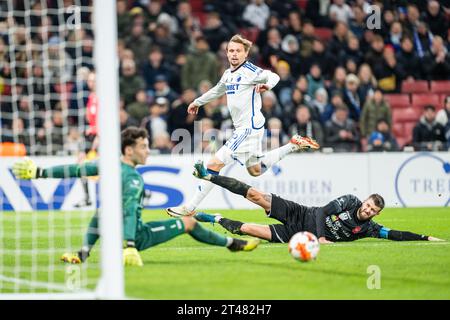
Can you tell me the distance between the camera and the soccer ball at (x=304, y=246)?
27.2 ft

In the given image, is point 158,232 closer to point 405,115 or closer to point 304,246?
point 304,246

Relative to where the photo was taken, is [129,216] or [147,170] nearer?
[129,216]

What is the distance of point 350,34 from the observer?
19562mm

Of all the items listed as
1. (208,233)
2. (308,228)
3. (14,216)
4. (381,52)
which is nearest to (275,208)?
(308,228)

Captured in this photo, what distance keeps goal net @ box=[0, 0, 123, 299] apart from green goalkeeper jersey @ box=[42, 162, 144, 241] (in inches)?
14.0

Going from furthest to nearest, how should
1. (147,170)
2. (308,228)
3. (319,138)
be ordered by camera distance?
(319,138)
(147,170)
(308,228)

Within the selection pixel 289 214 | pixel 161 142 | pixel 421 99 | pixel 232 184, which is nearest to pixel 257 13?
pixel 421 99

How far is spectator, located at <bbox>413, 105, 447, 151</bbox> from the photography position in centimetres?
1728

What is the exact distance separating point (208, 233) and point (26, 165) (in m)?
1.69

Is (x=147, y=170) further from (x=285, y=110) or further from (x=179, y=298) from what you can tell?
(x=179, y=298)

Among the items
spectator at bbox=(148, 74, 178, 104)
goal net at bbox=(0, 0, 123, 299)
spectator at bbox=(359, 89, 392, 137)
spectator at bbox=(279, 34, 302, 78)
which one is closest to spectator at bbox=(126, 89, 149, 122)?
spectator at bbox=(148, 74, 178, 104)

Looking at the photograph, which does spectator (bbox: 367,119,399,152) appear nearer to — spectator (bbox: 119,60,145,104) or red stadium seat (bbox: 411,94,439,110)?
red stadium seat (bbox: 411,94,439,110)

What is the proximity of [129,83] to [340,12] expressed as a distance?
5.42m

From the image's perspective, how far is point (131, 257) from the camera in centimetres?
798
